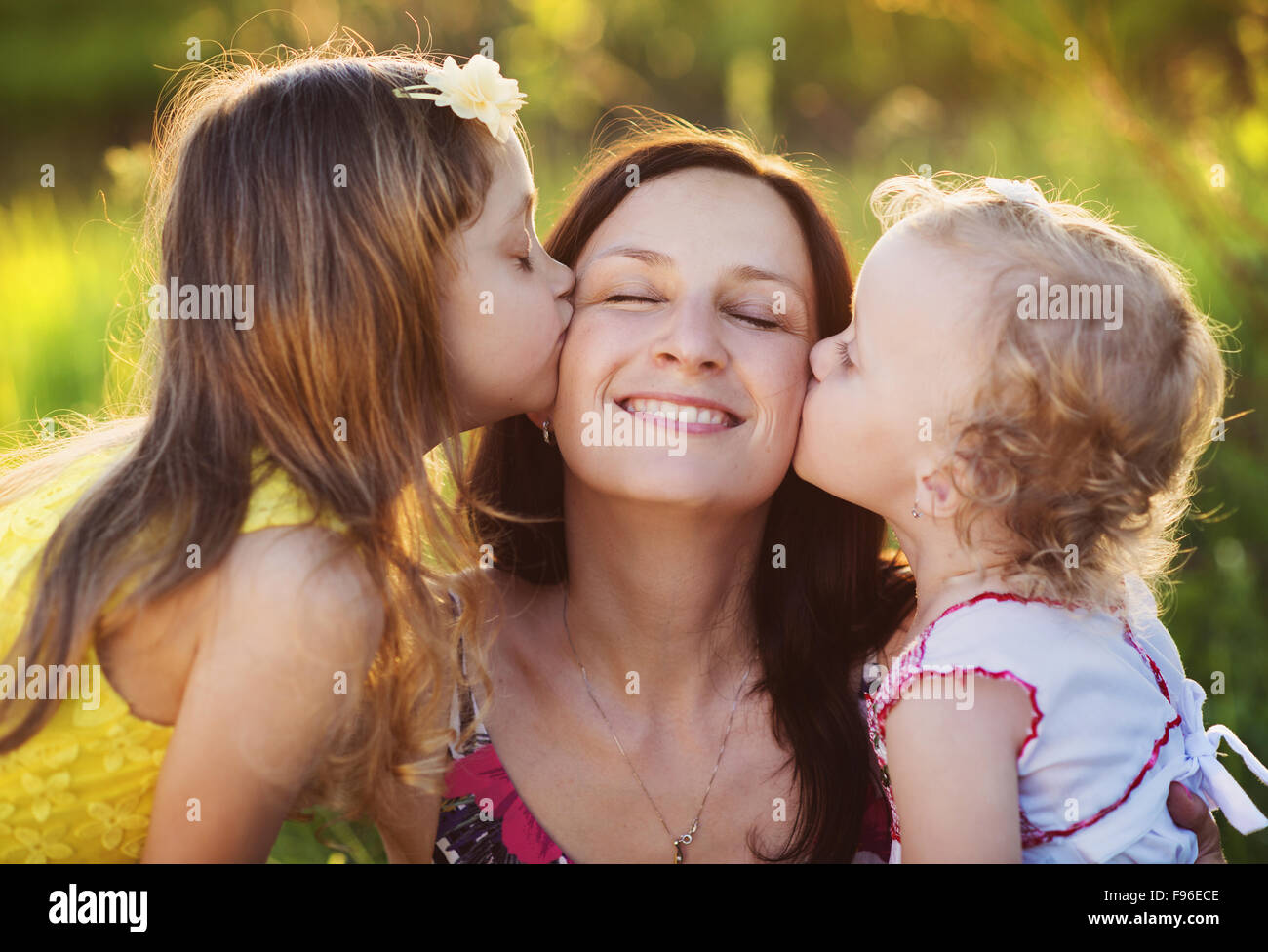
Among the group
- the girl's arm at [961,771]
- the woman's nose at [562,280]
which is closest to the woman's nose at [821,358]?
the woman's nose at [562,280]

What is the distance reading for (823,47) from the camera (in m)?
7.73

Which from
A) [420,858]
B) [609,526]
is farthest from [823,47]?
[420,858]

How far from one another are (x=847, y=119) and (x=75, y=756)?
5.95 metres

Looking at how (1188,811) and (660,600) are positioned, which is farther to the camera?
(660,600)

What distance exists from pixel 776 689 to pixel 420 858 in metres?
0.80

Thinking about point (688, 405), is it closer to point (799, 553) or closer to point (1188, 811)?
point (799, 553)

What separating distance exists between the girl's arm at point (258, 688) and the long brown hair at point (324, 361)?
0.08m

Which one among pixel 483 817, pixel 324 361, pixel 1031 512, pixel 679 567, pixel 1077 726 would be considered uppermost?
pixel 324 361

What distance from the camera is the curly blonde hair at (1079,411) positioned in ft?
6.03

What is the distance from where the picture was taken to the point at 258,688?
5.64ft

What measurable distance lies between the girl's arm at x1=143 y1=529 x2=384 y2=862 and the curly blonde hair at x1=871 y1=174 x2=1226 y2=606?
1037mm

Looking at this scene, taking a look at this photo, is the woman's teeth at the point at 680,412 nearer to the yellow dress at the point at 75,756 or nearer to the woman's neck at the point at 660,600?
the woman's neck at the point at 660,600

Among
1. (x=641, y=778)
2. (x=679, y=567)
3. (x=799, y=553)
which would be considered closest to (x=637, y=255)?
(x=679, y=567)
